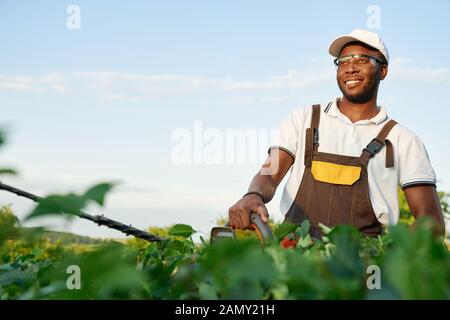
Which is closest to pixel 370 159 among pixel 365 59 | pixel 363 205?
pixel 363 205

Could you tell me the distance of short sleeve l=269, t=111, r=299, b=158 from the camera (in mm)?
4469

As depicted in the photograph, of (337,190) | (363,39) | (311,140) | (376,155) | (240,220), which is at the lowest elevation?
(240,220)

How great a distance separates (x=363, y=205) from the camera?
436 cm

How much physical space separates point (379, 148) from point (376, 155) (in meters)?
0.05

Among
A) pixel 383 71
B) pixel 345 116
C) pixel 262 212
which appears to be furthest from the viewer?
pixel 383 71

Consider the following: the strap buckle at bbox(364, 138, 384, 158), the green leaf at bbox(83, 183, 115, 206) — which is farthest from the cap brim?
A: the green leaf at bbox(83, 183, 115, 206)

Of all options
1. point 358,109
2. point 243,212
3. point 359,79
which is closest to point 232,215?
point 243,212

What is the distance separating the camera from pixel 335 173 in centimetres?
440

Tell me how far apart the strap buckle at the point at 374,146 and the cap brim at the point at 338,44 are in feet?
2.91

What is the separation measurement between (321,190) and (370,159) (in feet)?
1.24

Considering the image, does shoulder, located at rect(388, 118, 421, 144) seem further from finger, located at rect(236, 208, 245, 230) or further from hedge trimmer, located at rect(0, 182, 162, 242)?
hedge trimmer, located at rect(0, 182, 162, 242)

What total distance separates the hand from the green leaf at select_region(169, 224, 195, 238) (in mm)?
625

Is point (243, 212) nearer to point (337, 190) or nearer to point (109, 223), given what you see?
point (109, 223)
